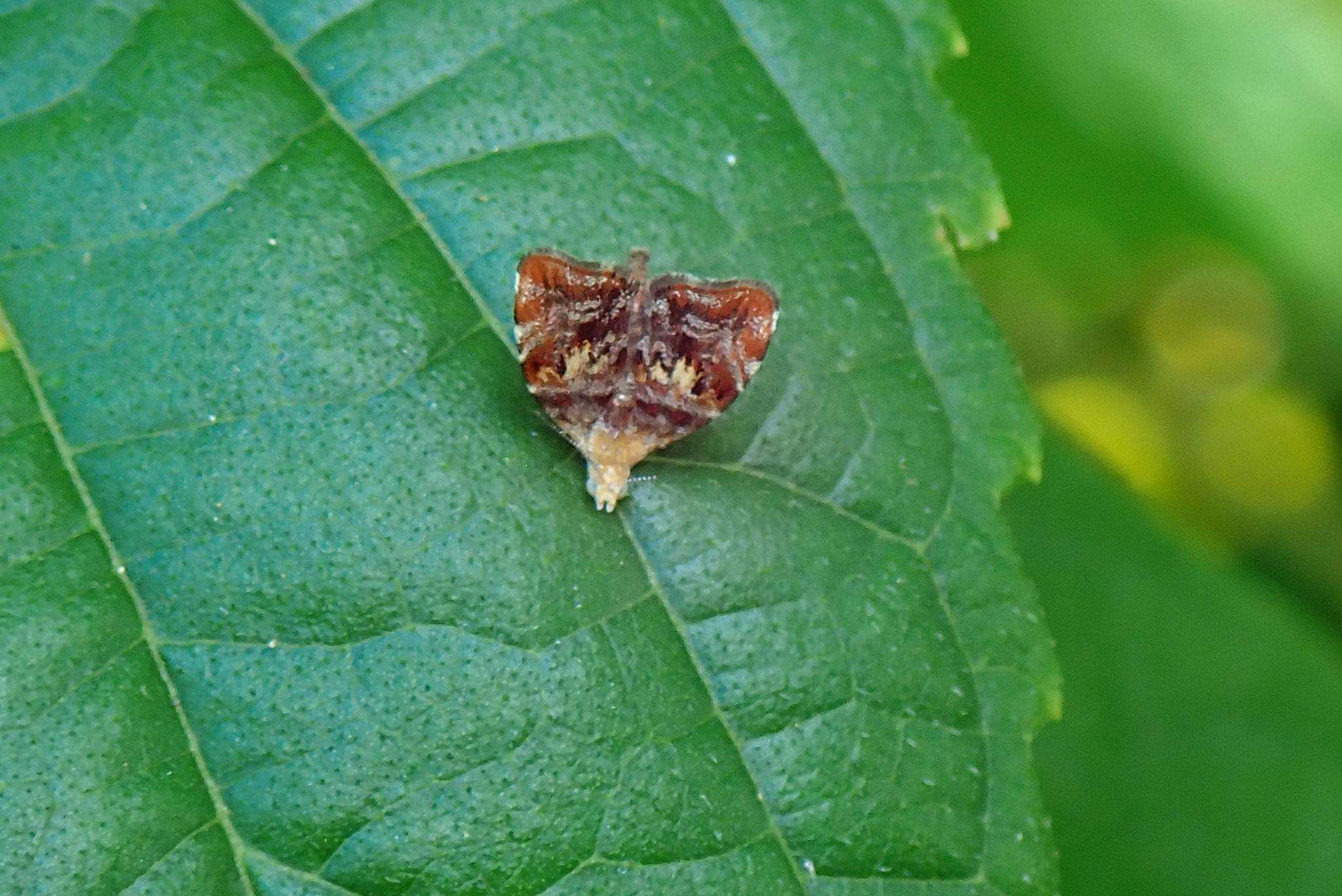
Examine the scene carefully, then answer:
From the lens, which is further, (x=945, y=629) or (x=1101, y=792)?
(x=1101, y=792)

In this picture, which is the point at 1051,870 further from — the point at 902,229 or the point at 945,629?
the point at 902,229

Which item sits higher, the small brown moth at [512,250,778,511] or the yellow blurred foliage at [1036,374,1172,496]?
the small brown moth at [512,250,778,511]

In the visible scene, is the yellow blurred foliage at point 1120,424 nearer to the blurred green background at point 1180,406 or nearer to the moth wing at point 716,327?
the blurred green background at point 1180,406

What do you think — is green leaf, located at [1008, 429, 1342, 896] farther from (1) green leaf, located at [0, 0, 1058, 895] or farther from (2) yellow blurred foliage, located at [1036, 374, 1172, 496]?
(1) green leaf, located at [0, 0, 1058, 895]

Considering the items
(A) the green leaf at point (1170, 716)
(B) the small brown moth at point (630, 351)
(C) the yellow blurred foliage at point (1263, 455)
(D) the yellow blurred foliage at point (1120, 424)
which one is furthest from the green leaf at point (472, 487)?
(C) the yellow blurred foliage at point (1263, 455)

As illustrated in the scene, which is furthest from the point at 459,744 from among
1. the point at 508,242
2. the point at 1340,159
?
the point at 1340,159

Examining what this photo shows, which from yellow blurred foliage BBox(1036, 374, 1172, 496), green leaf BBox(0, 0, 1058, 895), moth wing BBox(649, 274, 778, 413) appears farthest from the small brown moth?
yellow blurred foliage BBox(1036, 374, 1172, 496)
